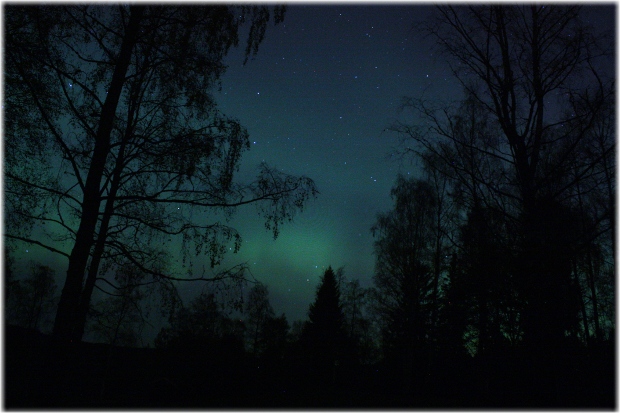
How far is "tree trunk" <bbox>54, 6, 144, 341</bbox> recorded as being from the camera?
504 cm

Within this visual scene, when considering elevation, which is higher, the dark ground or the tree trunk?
the tree trunk

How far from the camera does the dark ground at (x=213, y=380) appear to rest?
17.4 feet

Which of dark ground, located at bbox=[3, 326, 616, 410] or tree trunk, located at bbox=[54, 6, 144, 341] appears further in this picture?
dark ground, located at bbox=[3, 326, 616, 410]

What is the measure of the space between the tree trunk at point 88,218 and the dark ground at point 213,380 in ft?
0.91

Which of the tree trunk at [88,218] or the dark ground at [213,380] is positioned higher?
the tree trunk at [88,218]

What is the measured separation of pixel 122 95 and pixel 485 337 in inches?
678

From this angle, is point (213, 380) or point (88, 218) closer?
point (88, 218)

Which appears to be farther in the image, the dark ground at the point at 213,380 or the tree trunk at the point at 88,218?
the dark ground at the point at 213,380

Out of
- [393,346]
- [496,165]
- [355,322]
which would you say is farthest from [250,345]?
[496,165]

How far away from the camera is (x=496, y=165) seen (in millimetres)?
13672

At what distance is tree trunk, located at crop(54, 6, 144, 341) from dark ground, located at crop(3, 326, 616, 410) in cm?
28

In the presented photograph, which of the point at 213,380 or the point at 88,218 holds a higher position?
the point at 88,218

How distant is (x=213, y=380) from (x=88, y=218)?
34.5ft

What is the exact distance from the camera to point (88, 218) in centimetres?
523
